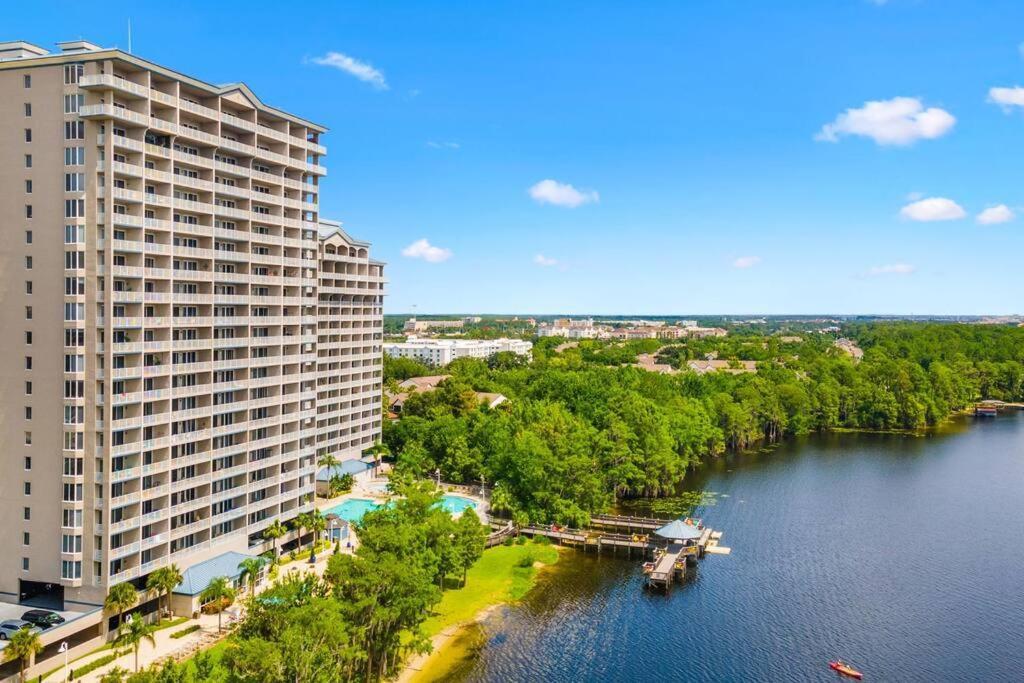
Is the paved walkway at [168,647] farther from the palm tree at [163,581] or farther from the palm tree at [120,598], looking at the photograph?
the palm tree at [120,598]

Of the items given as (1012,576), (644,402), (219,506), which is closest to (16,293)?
(219,506)

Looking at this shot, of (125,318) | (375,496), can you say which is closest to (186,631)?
(125,318)

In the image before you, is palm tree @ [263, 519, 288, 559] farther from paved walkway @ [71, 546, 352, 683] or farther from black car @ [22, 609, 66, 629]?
black car @ [22, 609, 66, 629]

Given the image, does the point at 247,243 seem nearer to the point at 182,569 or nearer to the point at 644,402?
the point at 182,569

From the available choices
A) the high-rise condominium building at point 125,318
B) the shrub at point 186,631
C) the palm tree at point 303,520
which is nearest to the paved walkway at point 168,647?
the shrub at point 186,631

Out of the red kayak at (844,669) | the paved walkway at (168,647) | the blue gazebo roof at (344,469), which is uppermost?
the blue gazebo roof at (344,469)

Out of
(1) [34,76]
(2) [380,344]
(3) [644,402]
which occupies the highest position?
(1) [34,76]
